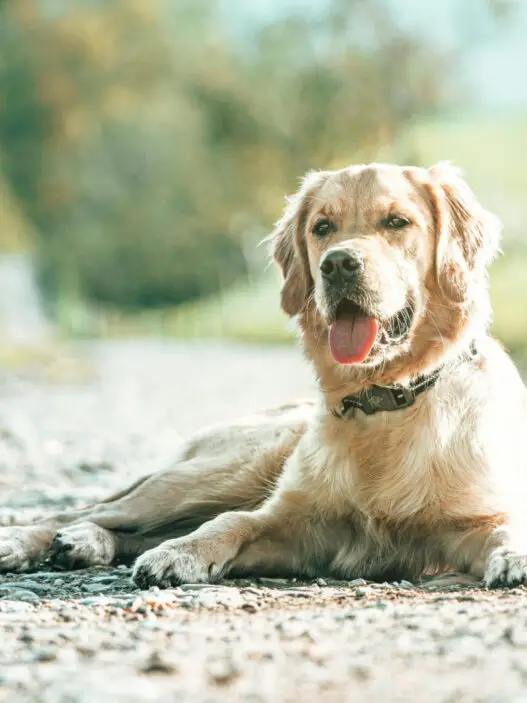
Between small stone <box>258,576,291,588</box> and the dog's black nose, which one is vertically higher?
the dog's black nose

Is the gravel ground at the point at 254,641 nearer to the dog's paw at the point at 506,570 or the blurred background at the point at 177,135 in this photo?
the dog's paw at the point at 506,570

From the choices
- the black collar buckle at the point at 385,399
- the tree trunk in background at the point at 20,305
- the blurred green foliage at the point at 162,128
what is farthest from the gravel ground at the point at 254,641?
the blurred green foliage at the point at 162,128

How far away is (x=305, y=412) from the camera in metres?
→ 5.94

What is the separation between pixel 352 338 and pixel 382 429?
421mm

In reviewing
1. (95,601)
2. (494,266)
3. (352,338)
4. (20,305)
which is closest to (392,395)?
(352,338)

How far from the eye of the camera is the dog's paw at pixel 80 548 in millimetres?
5031

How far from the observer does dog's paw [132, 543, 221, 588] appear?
4.50 meters

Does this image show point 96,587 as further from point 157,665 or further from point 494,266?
point 494,266

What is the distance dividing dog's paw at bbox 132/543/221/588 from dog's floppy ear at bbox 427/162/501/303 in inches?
61.9

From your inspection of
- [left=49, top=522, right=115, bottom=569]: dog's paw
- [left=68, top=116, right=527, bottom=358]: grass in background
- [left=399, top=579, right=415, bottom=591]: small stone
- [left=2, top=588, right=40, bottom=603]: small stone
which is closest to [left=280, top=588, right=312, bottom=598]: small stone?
[left=399, top=579, right=415, bottom=591]: small stone

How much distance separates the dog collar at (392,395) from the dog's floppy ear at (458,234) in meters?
0.30

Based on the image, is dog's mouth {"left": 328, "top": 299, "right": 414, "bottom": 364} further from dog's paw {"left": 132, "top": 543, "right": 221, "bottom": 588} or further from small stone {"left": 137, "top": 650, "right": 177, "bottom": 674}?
small stone {"left": 137, "top": 650, "right": 177, "bottom": 674}

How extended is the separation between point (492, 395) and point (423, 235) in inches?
30.4

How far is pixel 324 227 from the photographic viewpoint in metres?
5.17
